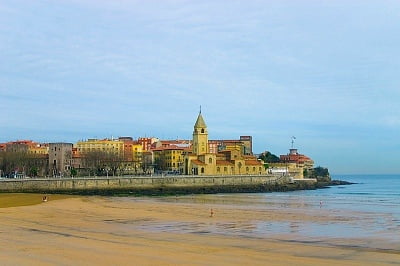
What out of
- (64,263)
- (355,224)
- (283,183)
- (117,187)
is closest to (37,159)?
(117,187)

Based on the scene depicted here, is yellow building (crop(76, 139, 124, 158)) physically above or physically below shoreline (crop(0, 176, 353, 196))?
above

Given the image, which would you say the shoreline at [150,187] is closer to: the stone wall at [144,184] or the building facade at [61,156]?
the stone wall at [144,184]

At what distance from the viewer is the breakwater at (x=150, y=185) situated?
73.8 metres

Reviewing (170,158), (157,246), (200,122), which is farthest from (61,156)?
(157,246)

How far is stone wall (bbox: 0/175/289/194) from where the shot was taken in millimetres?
73562

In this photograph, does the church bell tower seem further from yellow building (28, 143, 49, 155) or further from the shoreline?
yellow building (28, 143, 49, 155)

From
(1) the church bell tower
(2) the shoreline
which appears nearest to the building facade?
(1) the church bell tower

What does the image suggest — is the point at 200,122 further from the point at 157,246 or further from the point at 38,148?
the point at 157,246

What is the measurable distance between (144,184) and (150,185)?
976 millimetres

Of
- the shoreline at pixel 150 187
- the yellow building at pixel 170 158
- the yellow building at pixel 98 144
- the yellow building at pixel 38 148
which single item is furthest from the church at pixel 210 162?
the yellow building at pixel 38 148

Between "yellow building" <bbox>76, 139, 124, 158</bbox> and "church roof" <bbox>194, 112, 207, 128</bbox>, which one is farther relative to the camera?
"yellow building" <bbox>76, 139, 124, 158</bbox>

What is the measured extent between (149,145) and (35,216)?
137843 mm

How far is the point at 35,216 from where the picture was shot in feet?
111

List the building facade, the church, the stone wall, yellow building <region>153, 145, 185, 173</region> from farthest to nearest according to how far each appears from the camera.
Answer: yellow building <region>153, 145, 185, 173</region>, the building facade, the church, the stone wall
